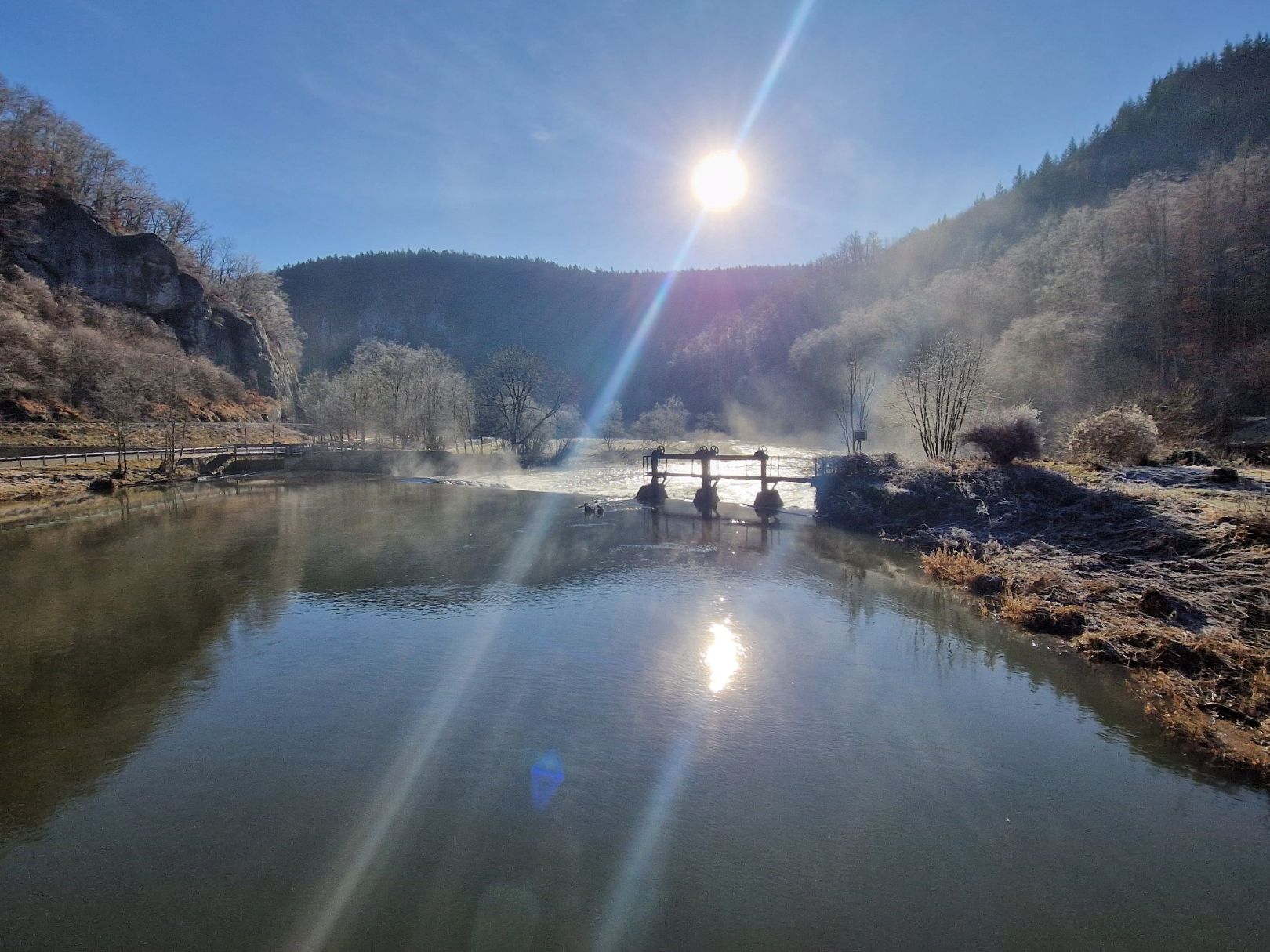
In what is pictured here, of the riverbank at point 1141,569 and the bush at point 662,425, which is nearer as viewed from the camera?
the riverbank at point 1141,569

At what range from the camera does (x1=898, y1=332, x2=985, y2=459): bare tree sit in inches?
1089

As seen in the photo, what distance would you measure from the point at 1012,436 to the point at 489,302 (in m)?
145

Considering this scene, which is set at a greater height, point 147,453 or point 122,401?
point 122,401

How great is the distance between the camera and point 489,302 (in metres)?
152

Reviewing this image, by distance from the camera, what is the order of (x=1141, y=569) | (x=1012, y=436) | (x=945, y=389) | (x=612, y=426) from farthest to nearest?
(x=612, y=426) → (x=945, y=389) → (x=1012, y=436) → (x=1141, y=569)

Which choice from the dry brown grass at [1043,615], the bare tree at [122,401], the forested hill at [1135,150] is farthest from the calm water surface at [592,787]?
the forested hill at [1135,150]

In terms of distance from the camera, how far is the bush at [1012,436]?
20656mm

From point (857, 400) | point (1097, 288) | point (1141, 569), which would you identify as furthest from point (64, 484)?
point (1097, 288)

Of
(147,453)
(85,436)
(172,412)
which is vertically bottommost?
(147,453)

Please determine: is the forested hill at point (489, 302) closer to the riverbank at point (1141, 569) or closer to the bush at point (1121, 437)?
the bush at point (1121, 437)

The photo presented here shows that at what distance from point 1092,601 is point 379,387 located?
58612 millimetres

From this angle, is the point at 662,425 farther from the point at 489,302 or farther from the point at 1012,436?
the point at 489,302

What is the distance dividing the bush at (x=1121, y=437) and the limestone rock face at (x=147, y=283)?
7563cm

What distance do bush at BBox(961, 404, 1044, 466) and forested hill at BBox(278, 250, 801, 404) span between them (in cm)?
Answer: 11348
